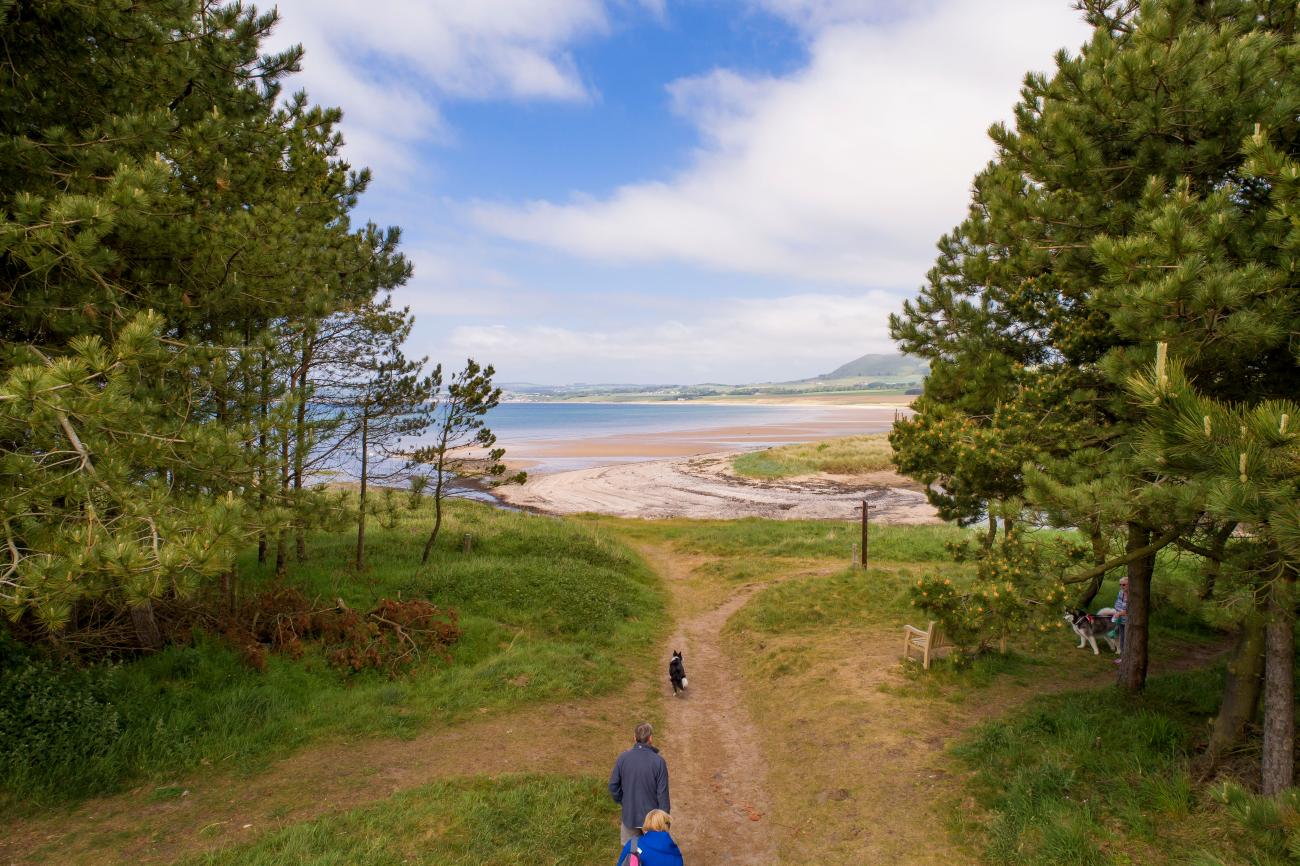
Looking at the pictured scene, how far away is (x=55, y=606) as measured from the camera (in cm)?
464

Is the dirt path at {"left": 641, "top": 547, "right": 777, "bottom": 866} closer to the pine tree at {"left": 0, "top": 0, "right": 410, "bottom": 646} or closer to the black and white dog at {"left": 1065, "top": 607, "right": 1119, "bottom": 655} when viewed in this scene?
the pine tree at {"left": 0, "top": 0, "right": 410, "bottom": 646}

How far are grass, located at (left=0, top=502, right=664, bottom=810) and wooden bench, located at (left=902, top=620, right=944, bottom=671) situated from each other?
5.82 metres

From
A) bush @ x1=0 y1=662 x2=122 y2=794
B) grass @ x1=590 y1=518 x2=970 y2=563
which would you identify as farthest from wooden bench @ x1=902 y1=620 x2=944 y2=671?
bush @ x1=0 y1=662 x2=122 y2=794

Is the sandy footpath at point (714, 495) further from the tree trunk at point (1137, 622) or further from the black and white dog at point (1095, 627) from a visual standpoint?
the tree trunk at point (1137, 622)

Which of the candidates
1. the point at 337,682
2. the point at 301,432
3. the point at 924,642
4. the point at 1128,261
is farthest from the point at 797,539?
the point at 1128,261

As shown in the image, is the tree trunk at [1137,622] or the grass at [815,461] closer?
the tree trunk at [1137,622]

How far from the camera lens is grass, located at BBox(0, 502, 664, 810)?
770cm

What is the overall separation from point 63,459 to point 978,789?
10.6 metres

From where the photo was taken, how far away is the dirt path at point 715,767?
7332 millimetres

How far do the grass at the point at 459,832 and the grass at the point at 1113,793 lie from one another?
14.7 ft

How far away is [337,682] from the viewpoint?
1073cm

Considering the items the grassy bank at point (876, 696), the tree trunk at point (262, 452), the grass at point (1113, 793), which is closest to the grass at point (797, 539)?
the grassy bank at point (876, 696)

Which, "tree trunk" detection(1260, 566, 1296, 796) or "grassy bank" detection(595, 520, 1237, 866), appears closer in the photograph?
"tree trunk" detection(1260, 566, 1296, 796)

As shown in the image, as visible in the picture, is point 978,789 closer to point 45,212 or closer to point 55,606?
point 55,606
